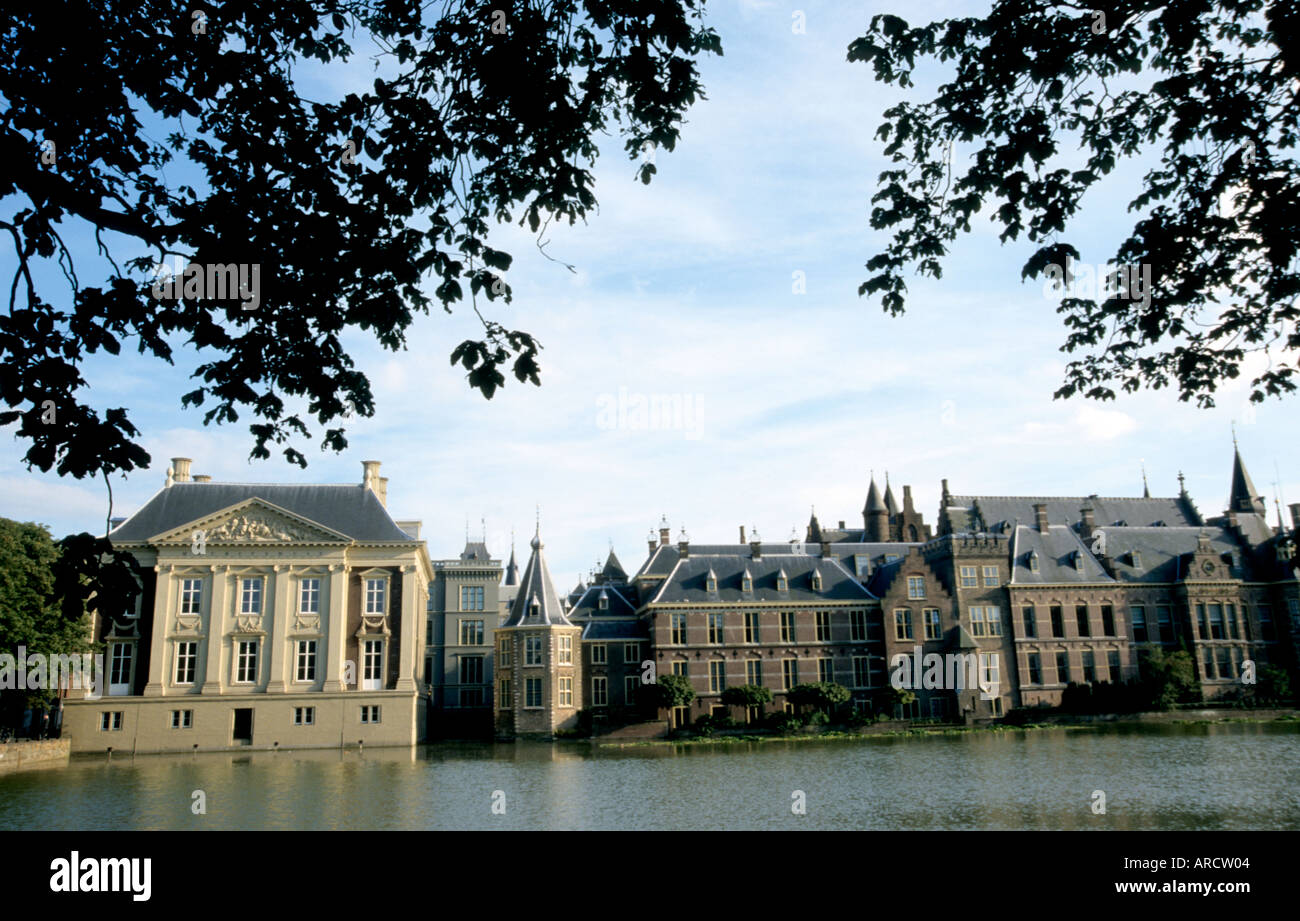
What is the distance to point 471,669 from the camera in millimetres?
64750

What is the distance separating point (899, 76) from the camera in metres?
9.53

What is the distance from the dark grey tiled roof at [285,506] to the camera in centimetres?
4838

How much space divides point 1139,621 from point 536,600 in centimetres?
3780

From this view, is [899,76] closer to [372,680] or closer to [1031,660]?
[372,680]

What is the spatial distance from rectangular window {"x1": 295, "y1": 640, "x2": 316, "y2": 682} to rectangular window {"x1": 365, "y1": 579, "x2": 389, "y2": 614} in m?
3.26

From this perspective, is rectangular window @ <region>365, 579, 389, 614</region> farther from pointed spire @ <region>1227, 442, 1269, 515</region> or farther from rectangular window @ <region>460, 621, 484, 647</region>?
pointed spire @ <region>1227, 442, 1269, 515</region>

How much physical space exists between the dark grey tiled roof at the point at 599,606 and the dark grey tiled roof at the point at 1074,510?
23589mm

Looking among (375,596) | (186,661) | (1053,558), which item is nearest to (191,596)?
(186,661)

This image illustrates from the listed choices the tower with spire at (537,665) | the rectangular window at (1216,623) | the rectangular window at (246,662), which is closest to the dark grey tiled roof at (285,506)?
the rectangular window at (246,662)

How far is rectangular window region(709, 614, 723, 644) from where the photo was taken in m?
55.0

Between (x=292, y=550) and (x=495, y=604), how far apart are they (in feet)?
65.2

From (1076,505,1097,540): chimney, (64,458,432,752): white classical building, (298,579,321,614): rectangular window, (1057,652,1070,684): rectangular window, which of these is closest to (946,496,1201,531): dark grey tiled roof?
(1076,505,1097,540): chimney
